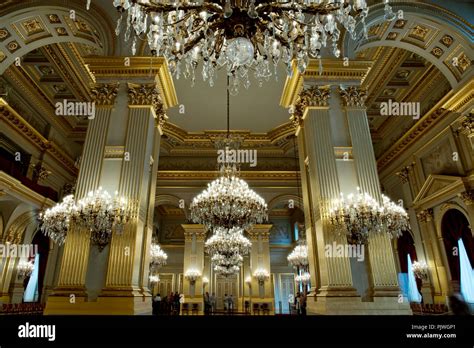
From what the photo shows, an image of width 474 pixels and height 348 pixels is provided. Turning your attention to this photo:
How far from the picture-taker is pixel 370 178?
6.02 meters

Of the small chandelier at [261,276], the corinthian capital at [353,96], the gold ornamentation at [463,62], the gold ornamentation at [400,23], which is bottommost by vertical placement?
the small chandelier at [261,276]

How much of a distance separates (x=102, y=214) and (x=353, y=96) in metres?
5.39

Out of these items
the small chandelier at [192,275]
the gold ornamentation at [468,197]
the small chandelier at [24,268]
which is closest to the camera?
the gold ornamentation at [468,197]

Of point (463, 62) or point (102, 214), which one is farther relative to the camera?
point (463, 62)

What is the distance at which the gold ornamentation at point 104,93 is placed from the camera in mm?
6445

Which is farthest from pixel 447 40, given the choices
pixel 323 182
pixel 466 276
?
pixel 466 276

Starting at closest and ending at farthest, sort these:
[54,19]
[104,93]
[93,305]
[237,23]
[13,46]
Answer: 1. [237,23]
2. [93,305]
3. [104,93]
4. [54,19]
5. [13,46]

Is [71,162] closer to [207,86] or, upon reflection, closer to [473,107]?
[207,86]

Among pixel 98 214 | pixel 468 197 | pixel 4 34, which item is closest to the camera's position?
pixel 98 214

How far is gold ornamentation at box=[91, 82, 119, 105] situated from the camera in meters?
6.45

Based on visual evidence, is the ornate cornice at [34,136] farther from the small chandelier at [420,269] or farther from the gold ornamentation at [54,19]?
the small chandelier at [420,269]

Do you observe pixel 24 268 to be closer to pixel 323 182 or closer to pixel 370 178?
pixel 323 182

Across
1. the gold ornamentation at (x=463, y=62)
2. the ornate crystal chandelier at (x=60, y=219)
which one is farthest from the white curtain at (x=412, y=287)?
the ornate crystal chandelier at (x=60, y=219)

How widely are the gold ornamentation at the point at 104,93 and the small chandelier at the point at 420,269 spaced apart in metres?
11.0
